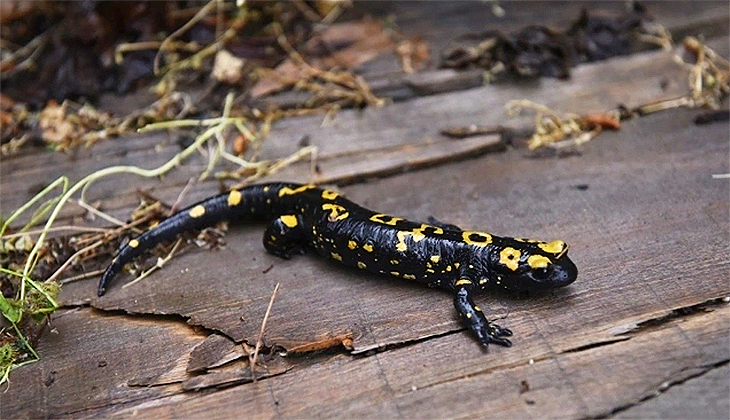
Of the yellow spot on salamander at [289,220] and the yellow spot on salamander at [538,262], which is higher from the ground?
the yellow spot on salamander at [538,262]

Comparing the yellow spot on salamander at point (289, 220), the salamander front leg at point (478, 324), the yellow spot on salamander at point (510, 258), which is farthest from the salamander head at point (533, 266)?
the yellow spot on salamander at point (289, 220)

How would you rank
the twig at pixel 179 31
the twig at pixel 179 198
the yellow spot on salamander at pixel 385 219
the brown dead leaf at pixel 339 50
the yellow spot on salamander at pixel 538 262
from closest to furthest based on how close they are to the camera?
the yellow spot on salamander at pixel 538 262
the yellow spot on salamander at pixel 385 219
the twig at pixel 179 198
the brown dead leaf at pixel 339 50
the twig at pixel 179 31

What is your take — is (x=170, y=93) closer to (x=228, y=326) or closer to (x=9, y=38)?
(x=9, y=38)

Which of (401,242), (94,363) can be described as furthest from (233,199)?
(94,363)

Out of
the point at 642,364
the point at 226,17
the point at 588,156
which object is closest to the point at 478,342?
the point at 642,364

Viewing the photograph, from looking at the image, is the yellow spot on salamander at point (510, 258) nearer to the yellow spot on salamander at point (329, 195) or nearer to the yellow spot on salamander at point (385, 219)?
the yellow spot on salamander at point (385, 219)
